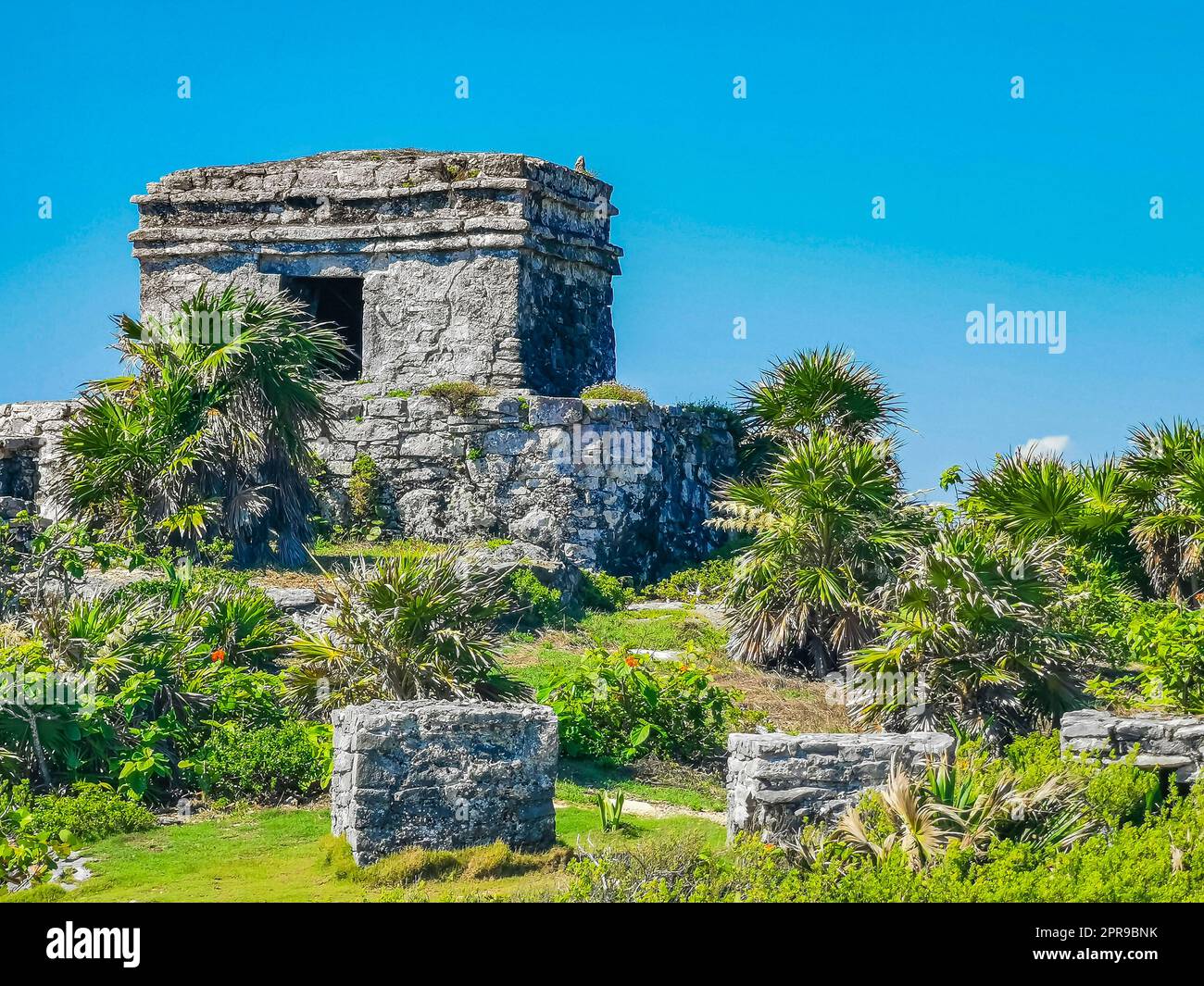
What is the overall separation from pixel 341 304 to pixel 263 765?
11409 mm

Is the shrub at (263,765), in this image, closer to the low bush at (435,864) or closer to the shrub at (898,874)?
the low bush at (435,864)

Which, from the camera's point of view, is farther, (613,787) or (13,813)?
(613,787)

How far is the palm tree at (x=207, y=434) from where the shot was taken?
51.1ft

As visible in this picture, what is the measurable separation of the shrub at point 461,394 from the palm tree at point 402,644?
225 inches

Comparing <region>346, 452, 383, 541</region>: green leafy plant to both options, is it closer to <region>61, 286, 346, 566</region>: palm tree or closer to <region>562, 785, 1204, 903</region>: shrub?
<region>61, 286, 346, 566</region>: palm tree

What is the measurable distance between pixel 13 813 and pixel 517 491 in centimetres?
845

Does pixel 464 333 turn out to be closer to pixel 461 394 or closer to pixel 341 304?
pixel 461 394

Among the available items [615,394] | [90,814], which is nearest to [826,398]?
[615,394]

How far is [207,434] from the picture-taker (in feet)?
52.1

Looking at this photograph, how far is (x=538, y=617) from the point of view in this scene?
15.6 metres

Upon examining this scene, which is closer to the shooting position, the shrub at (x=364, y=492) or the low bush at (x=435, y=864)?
the low bush at (x=435, y=864)

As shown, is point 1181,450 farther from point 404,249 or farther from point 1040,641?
point 404,249
